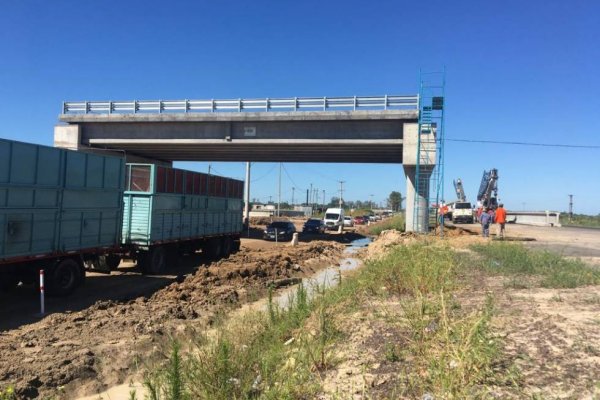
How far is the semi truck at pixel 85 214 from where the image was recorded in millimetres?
10734

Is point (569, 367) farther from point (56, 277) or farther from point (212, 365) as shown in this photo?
point (56, 277)

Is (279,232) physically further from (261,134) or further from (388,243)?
(388,243)

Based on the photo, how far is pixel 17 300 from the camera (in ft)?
37.7

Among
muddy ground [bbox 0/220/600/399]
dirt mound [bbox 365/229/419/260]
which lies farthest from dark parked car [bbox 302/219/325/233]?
muddy ground [bbox 0/220/600/399]

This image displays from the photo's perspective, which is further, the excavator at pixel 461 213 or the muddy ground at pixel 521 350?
the excavator at pixel 461 213

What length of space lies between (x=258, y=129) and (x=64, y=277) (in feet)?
64.4

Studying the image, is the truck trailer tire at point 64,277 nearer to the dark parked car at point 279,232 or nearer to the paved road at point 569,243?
the paved road at point 569,243

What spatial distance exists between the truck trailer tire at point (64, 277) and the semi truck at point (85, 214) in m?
0.02

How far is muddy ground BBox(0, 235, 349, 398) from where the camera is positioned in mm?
6523

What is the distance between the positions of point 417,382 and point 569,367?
4.75ft

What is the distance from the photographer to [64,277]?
1216 centimetres

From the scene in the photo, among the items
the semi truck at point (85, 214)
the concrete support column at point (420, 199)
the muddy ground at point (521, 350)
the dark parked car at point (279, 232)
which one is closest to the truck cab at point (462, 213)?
the dark parked car at point (279, 232)

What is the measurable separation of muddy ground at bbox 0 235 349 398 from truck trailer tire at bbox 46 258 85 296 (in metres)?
0.25

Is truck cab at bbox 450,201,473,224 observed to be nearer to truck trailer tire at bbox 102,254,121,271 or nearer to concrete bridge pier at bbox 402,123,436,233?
concrete bridge pier at bbox 402,123,436,233
